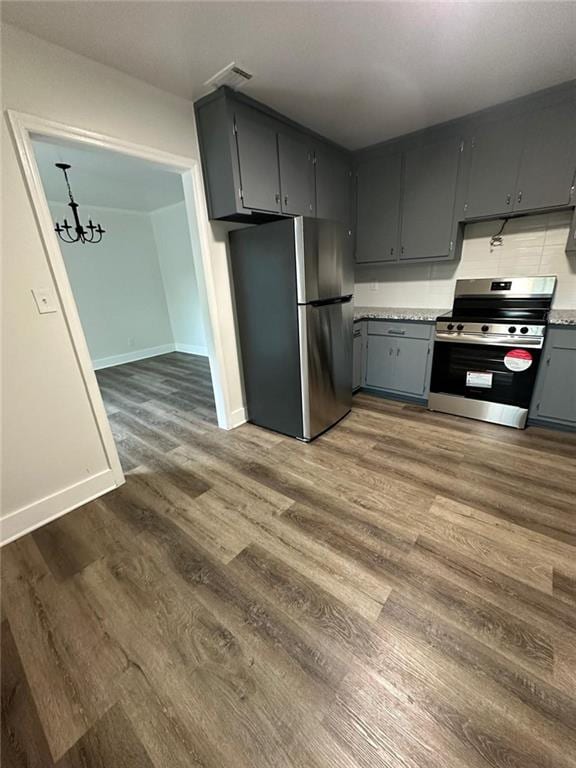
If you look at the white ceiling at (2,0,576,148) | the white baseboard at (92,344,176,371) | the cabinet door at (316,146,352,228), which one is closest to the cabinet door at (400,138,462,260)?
the white ceiling at (2,0,576,148)

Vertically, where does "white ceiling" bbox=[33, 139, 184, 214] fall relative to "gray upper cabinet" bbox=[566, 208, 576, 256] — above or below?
above

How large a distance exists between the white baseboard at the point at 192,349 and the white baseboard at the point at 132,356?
5.7 inches

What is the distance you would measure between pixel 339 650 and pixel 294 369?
1.70 meters

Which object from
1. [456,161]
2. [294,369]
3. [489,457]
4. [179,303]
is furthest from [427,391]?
[179,303]

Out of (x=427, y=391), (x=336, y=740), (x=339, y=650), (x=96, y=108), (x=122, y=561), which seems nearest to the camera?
(x=336, y=740)

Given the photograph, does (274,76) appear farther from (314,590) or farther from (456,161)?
(314,590)

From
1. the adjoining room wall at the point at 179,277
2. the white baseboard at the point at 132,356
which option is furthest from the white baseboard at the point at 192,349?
the white baseboard at the point at 132,356

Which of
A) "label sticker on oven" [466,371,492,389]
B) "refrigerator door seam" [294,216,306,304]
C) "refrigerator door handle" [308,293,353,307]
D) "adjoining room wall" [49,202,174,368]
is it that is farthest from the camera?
"adjoining room wall" [49,202,174,368]

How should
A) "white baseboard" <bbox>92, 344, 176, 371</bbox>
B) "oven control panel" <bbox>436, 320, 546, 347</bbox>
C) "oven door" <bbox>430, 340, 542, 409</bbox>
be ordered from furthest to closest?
1. "white baseboard" <bbox>92, 344, 176, 371</bbox>
2. "oven door" <bbox>430, 340, 542, 409</bbox>
3. "oven control panel" <bbox>436, 320, 546, 347</bbox>

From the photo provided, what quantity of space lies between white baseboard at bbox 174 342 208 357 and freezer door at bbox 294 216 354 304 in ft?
12.3

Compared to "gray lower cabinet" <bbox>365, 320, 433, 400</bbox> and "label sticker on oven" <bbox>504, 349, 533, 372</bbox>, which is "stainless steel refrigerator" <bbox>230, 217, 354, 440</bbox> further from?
"label sticker on oven" <bbox>504, 349, 533, 372</bbox>

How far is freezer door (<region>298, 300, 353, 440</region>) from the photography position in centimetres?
232

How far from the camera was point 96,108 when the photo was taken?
1.73 metres

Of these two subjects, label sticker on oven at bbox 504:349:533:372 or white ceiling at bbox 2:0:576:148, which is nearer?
white ceiling at bbox 2:0:576:148
